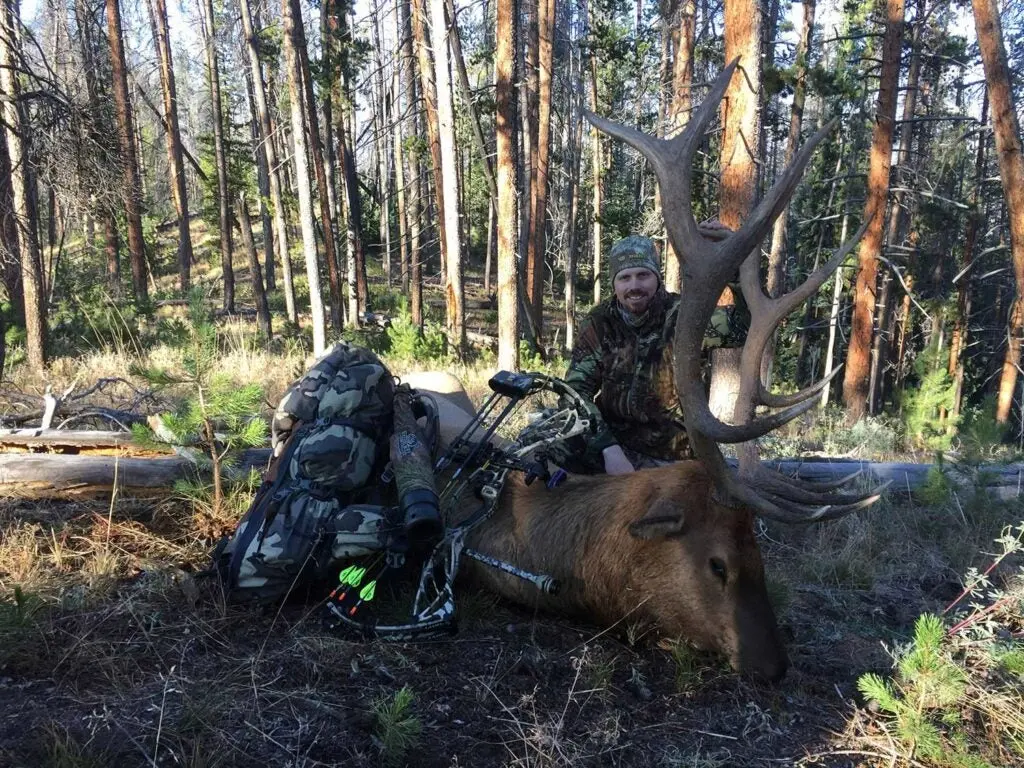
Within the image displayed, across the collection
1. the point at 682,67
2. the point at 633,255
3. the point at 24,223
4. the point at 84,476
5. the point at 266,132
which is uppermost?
the point at 682,67

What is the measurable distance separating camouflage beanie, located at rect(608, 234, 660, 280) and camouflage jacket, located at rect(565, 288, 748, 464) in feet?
0.87

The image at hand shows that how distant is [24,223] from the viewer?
31.6 feet

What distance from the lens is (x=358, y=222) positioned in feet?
72.3

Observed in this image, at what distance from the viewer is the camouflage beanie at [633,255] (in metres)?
4.39

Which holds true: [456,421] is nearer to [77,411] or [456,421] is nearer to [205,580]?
[205,580]

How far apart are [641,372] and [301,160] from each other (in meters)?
9.74

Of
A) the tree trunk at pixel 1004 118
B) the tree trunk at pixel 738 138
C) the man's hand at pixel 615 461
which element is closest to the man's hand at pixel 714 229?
the man's hand at pixel 615 461

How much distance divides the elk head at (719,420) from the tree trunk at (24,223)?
7.74 m

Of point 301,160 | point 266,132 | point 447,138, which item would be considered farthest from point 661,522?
point 266,132

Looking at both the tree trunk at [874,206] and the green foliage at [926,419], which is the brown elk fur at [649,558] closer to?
the green foliage at [926,419]

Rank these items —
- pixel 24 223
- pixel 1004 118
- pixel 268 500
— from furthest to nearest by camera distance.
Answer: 1. pixel 1004 118
2. pixel 24 223
3. pixel 268 500

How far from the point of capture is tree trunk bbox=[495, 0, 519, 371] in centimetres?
1059

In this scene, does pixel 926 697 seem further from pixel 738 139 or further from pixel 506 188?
pixel 506 188

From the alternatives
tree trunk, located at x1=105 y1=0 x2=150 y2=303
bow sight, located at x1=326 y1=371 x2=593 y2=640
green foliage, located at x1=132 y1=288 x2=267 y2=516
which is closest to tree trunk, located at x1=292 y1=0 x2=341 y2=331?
tree trunk, located at x1=105 y1=0 x2=150 y2=303
